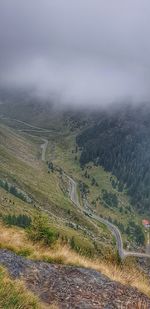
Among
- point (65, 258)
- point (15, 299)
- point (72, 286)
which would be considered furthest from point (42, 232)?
point (15, 299)

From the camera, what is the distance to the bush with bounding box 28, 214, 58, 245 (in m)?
20.8

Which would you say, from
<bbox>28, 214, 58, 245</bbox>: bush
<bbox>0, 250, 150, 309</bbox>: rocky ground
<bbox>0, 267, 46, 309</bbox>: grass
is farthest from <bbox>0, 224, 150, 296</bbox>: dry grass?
<bbox>0, 267, 46, 309</bbox>: grass

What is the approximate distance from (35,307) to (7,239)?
868 centimetres

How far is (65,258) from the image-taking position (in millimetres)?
18594

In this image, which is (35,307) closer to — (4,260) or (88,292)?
(88,292)

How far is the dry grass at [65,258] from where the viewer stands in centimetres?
1769

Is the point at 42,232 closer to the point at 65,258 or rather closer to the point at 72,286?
the point at 65,258

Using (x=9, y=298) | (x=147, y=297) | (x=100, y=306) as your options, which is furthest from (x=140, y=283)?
(x=9, y=298)

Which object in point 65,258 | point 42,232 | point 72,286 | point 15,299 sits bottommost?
point 65,258

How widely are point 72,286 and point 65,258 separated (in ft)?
12.0

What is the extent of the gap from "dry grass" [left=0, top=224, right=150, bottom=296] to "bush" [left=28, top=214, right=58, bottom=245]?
0.72m

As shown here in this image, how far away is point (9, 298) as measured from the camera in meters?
9.56

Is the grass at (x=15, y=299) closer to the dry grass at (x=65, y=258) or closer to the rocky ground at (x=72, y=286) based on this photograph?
the rocky ground at (x=72, y=286)

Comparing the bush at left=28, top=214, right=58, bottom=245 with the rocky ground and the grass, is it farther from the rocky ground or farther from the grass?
the grass
